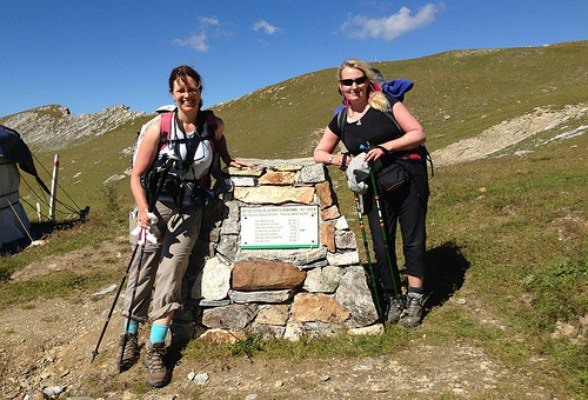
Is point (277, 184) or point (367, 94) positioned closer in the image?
point (367, 94)

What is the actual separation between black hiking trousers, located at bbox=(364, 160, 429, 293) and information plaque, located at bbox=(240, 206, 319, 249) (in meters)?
0.78

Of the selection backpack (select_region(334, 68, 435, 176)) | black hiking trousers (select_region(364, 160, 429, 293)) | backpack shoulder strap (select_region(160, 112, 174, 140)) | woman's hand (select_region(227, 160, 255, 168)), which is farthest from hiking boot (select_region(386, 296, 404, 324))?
backpack shoulder strap (select_region(160, 112, 174, 140))

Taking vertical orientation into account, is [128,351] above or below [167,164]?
below

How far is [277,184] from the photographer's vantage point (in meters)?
5.75

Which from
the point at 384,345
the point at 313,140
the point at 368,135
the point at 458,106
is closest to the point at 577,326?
the point at 384,345

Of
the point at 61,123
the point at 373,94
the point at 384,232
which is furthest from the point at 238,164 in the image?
the point at 61,123

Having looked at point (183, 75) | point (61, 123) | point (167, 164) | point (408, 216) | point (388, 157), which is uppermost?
point (61, 123)

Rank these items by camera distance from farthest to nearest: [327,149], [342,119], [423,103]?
[423,103] → [327,149] → [342,119]

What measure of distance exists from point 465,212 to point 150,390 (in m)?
7.76

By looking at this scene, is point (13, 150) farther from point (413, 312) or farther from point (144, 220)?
point (413, 312)

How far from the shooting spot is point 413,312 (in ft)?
18.2

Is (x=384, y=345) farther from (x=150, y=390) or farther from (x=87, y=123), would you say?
(x=87, y=123)

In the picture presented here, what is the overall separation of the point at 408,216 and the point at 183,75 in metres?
3.21

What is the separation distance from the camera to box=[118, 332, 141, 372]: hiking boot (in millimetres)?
5184
